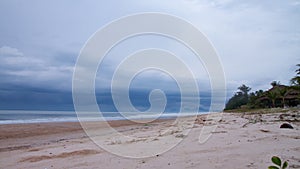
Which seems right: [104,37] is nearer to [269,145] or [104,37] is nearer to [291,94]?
[269,145]

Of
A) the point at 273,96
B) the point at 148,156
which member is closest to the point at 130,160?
the point at 148,156

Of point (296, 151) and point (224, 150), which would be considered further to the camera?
point (224, 150)

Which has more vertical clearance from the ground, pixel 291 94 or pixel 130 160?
pixel 291 94

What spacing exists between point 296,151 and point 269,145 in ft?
2.32

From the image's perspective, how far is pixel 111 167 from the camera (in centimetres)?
484

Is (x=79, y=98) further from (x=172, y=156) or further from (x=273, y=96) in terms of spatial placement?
(x=273, y=96)

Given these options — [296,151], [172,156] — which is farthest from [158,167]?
[296,151]

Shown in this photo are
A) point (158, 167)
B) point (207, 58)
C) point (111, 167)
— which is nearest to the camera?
point (158, 167)

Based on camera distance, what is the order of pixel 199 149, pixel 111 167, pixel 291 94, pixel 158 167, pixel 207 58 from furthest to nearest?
pixel 291 94, pixel 207 58, pixel 199 149, pixel 111 167, pixel 158 167

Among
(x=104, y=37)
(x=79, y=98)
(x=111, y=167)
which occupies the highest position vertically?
(x=104, y=37)

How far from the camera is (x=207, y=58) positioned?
21.1 feet

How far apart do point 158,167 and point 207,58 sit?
3.05m

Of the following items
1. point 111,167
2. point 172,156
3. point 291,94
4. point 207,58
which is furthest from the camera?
point 291,94

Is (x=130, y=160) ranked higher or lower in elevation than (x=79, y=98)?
lower
